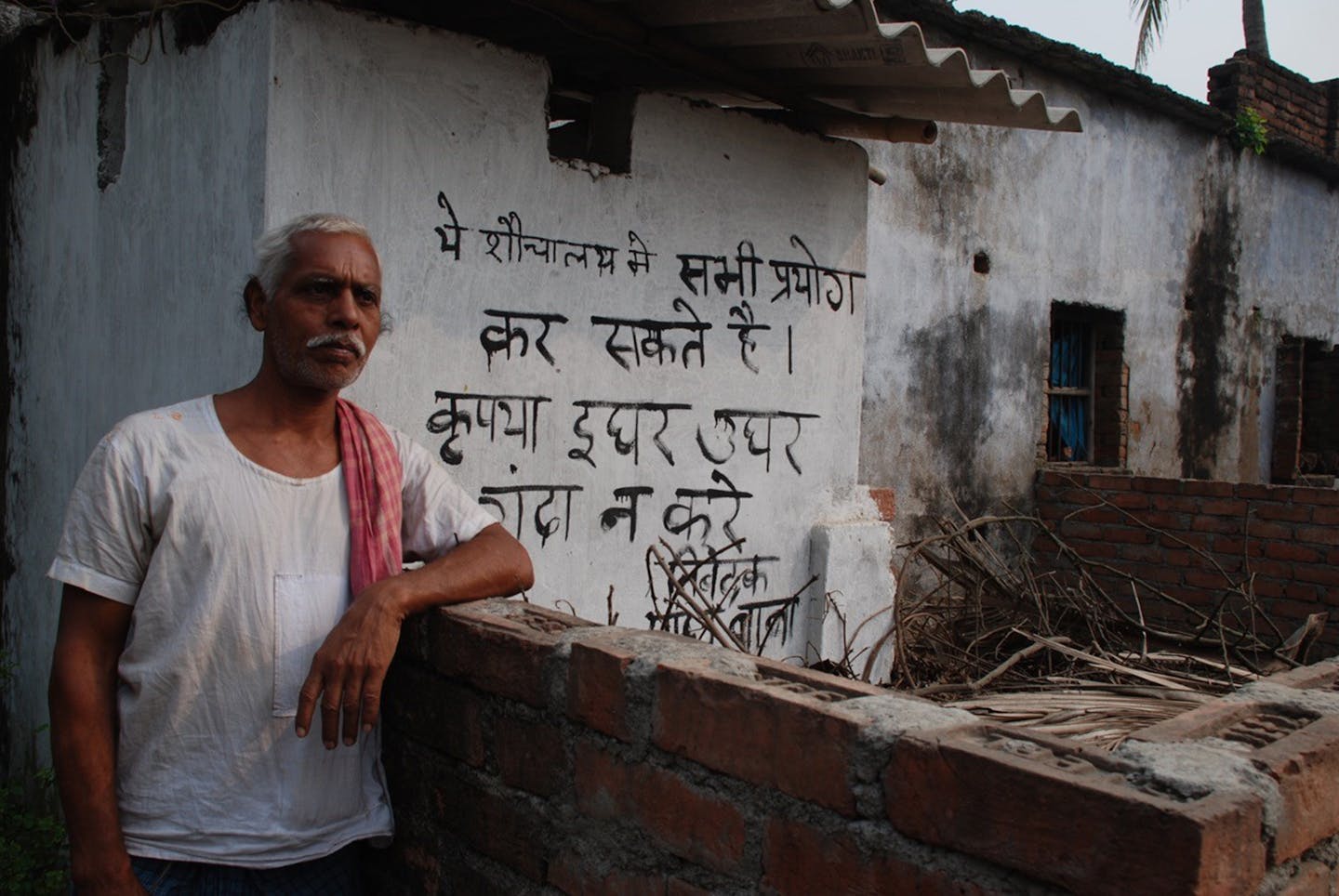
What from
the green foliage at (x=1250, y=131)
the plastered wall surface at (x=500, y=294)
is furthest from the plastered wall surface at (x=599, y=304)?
the green foliage at (x=1250, y=131)

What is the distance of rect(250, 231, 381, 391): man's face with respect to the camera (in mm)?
2094

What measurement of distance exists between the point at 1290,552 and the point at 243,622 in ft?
20.9

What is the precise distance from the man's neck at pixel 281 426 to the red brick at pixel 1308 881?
5.50ft

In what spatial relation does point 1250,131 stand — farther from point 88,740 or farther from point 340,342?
point 88,740

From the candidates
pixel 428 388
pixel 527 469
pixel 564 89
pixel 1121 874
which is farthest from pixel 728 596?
pixel 1121 874

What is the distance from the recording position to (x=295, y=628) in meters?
1.99

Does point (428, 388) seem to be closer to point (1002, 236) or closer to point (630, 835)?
point (630, 835)

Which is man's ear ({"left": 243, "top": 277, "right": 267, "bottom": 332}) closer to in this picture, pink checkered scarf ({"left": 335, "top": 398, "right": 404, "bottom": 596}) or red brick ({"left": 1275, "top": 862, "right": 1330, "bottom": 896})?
pink checkered scarf ({"left": 335, "top": 398, "right": 404, "bottom": 596})

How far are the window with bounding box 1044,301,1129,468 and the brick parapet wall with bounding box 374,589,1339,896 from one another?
676 cm

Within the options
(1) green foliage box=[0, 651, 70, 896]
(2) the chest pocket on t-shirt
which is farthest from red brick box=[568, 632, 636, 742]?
(1) green foliage box=[0, 651, 70, 896]

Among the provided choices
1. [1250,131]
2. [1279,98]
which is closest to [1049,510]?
[1250,131]

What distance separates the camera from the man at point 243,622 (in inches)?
73.4

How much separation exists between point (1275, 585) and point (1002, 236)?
2.91m

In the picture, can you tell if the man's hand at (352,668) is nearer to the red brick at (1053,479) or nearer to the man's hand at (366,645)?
the man's hand at (366,645)
